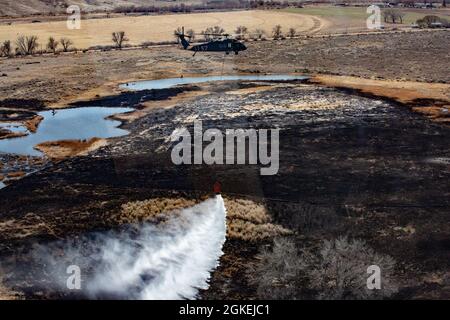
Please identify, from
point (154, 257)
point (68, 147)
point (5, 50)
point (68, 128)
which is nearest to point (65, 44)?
point (5, 50)

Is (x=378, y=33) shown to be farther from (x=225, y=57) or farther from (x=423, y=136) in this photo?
(x=423, y=136)

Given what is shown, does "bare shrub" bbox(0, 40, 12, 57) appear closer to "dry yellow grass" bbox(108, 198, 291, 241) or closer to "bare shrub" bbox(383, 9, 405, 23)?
"dry yellow grass" bbox(108, 198, 291, 241)

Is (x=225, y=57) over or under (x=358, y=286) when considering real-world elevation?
over

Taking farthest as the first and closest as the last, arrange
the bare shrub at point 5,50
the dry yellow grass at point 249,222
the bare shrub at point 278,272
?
1. the bare shrub at point 5,50
2. the dry yellow grass at point 249,222
3. the bare shrub at point 278,272

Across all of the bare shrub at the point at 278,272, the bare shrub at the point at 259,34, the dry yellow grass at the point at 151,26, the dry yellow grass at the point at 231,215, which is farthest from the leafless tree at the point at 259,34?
the bare shrub at the point at 278,272

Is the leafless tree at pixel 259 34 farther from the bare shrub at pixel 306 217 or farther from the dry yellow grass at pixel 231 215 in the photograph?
the bare shrub at pixel 306 217
